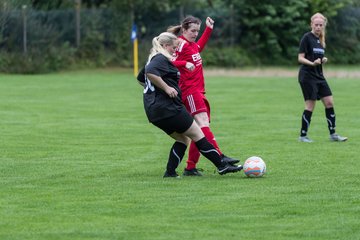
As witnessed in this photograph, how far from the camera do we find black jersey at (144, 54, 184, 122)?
1041cm

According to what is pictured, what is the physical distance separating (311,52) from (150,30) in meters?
28.8

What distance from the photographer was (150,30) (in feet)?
144

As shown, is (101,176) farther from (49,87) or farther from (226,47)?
(226,47)

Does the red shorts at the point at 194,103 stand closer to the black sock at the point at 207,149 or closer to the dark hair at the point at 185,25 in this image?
the black sock at the point at 207,149

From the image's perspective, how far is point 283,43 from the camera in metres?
47.4

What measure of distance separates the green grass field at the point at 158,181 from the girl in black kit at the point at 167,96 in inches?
21.8

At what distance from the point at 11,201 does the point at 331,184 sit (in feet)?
11.3

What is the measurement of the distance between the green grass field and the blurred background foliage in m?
17.6

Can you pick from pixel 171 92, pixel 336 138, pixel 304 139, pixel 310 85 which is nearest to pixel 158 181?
pixel 171 92

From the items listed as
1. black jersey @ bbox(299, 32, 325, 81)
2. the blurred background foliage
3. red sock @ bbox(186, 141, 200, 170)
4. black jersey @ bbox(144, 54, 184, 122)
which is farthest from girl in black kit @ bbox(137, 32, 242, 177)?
the blurred background foliage

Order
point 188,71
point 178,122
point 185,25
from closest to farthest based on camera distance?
point 178,122 → point 185,25 → point 188,71

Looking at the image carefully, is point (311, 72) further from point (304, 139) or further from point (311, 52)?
point (304, 139)

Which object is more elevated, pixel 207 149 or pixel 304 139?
pixel 207 149

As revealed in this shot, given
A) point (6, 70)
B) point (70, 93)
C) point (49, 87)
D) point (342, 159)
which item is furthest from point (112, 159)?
point (6, 70)
